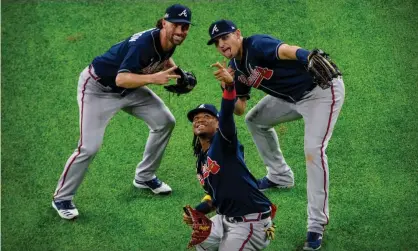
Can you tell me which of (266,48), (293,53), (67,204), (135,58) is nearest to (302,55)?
(293,53)

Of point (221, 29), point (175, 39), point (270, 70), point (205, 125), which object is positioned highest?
point (221, 29)

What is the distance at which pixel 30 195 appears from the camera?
7.43 metres

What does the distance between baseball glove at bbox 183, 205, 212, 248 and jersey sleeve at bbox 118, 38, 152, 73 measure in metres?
1.36

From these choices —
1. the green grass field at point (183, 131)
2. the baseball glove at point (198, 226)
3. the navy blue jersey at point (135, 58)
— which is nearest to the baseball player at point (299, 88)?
the green grass field at point (183, 131)

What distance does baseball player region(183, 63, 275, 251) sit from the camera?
5.95 m

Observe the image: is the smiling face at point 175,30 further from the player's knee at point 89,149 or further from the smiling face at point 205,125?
the player's knee at point 89,149

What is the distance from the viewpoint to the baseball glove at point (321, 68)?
6.15 meters

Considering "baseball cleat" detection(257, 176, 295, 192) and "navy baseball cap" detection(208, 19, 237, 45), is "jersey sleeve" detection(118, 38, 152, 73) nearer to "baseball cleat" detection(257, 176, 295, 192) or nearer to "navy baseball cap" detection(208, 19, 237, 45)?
"navy baseball cap" detection(208, 19, 237, 45)

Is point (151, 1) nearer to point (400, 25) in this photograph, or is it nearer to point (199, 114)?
point (400, 25)

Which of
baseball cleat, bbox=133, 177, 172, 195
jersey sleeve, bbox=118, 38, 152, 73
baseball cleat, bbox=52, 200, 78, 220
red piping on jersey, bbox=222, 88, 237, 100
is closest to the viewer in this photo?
red piping on jersey, bbox=222, 88, 237, 100

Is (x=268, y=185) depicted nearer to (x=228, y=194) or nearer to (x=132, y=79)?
(x=228, y=194)

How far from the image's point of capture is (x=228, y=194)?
19.7 feet

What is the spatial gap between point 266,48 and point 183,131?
2.10m

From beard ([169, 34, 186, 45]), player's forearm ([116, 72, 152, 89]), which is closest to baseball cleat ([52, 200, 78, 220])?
player's forearm ([116, 72, 152, 89])
